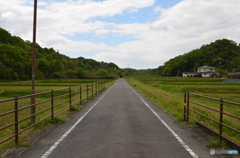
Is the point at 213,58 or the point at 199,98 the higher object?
the point at 213,58

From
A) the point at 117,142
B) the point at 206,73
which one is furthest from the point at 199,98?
the point at 206,73

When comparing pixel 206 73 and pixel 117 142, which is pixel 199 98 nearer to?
pixel 117 142

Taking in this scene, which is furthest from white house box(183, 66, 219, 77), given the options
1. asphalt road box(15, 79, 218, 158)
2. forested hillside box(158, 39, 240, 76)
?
asphalt road box(15, 79, 218, 158)

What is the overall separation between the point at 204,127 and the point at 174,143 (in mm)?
2328

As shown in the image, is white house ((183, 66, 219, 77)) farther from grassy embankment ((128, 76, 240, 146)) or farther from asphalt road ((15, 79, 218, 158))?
asphalt road ((15, 79, 218, 158))

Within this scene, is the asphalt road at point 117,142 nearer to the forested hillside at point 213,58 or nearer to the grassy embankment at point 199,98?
the grassy embankment at point 199,98

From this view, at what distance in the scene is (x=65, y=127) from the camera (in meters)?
8.02

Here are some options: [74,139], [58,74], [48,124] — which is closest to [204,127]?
[74,139]

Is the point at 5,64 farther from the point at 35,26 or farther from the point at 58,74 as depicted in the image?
the point at 35,26

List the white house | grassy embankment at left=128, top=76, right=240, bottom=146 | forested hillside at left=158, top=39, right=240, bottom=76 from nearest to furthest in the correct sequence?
grassy embankment at left=128, top=76, right=240, bottom=146
the white house
forested hillside at left=158, top=39, right=240, bottom=76

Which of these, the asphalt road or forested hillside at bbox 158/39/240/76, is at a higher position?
forested hillside at bbox 158/39/240/76

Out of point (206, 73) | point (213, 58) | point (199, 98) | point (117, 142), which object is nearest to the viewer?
point (117, 142)

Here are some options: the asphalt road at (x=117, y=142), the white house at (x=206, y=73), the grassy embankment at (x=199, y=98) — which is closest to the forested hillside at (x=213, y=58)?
the white house at (x=206, y=73)

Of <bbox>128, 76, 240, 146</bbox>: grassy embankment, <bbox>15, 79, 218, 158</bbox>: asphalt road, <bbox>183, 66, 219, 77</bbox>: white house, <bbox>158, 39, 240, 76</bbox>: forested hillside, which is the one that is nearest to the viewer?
<bbox>15, 79, 218, 158</bbox>: asphalt road
